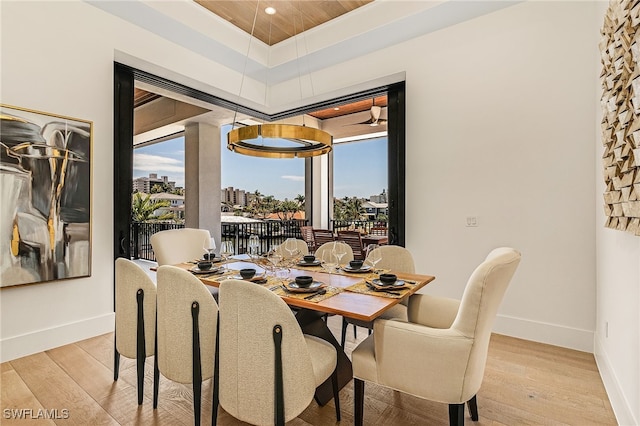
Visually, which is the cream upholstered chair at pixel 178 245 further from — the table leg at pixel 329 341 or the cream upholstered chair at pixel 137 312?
the table leg at pixel 329 341

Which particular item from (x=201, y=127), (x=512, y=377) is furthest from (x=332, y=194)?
(x=512, y=377)

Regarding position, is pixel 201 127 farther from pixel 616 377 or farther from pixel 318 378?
pixel 616 377

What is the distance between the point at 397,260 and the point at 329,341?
920 mm

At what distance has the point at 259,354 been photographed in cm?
143

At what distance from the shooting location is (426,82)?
3.67m

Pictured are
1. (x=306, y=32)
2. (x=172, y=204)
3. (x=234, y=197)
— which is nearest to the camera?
(x=306, y=32)

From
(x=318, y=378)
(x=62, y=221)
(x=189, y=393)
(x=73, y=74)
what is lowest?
(x=189, y=393)

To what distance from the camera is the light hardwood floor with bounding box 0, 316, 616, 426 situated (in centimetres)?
190

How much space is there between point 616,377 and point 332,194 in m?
6.70

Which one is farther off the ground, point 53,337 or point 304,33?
point 304,33

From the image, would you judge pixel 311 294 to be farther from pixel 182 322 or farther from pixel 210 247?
pixel 210 247

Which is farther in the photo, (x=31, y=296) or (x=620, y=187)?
(x=31, y=296)

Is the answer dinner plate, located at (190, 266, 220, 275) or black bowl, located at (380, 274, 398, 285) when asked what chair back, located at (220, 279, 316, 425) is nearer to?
black bowl, located at (380, 274, 398, 285)

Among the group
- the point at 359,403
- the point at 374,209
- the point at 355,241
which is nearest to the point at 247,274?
the point at 359,403
